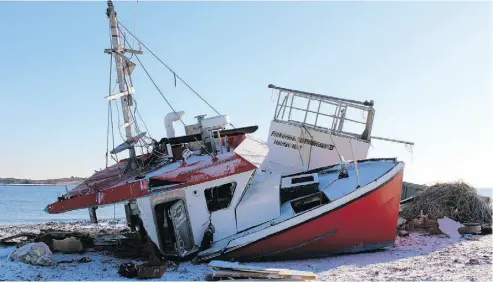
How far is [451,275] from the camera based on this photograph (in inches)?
329

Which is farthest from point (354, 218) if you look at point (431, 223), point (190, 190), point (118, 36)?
point (118, 36)

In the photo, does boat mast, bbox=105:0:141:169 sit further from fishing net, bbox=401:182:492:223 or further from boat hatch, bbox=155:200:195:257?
fishing net, bbox=401:182:492:223

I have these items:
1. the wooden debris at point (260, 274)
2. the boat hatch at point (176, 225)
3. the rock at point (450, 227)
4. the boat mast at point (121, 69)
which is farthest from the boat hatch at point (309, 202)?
the rock at point (450, 227)

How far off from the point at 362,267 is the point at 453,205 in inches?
307

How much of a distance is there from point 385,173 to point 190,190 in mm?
4272

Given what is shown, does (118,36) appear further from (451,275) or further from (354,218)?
(451,275)

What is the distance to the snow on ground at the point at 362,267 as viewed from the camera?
27.3 ft

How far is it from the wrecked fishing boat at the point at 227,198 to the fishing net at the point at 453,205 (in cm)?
494

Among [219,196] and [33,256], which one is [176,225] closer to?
[219,196]

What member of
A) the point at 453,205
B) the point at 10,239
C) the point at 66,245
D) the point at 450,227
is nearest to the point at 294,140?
the point at 450,227

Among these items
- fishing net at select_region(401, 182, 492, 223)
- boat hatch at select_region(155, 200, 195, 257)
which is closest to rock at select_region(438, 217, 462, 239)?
fishing net at select_region(401, 182, 492, 223)

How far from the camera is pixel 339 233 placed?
10.1 meters

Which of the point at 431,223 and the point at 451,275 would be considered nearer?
the point at 451,275

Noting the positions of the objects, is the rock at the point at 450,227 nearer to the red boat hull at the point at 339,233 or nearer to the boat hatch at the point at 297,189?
the red boat hull at the point at 339,233
